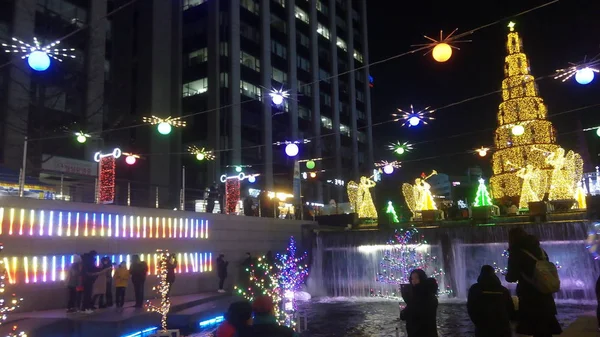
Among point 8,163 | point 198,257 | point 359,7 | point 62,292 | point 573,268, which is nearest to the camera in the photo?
point 62,292

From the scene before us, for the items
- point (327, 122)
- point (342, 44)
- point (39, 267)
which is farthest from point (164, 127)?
point (342, 44)

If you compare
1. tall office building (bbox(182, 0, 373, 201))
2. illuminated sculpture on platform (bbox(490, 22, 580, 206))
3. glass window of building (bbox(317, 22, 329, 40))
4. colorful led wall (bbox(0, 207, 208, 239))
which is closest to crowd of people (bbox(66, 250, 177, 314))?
colorful led wall (bbox(0, 207, 208, 239))

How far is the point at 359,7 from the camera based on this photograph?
72.6m

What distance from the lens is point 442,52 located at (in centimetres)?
989

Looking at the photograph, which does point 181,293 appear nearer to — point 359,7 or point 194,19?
point 194,19

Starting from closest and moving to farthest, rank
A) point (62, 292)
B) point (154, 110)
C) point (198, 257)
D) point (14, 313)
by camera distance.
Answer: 1. point (14, 313)
2. point (62, 292)
3. point (198, 257)
4. point (154, 110)

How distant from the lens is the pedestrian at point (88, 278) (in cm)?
1301

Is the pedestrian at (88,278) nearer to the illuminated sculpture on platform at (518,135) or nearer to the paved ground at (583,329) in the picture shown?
the paved ground at (583,329)

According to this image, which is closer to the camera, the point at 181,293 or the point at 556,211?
the point at 181,293

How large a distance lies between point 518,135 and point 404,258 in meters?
11.6

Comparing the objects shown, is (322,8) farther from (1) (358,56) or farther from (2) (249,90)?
(2) (249,90)

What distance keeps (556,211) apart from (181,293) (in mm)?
16833

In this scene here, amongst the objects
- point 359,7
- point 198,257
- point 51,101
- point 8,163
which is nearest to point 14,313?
point 198,257

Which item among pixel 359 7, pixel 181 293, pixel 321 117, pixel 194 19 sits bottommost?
pixel 181 293
